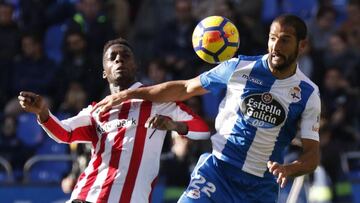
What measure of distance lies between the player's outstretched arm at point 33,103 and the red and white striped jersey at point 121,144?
133mm

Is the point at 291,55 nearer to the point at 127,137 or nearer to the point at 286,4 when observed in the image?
the point at 127,137

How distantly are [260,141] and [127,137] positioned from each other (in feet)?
3.56

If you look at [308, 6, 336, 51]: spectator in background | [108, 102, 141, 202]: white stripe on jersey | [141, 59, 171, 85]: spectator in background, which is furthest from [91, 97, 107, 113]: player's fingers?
[308, 6, 336, 51]: spectator in background

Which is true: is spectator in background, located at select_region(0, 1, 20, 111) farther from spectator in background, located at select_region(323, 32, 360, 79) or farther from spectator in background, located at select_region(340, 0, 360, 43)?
spectator in background, located at select_region(340, 0, 360, 43)

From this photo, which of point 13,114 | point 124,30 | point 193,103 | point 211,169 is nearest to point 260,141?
point 211,169

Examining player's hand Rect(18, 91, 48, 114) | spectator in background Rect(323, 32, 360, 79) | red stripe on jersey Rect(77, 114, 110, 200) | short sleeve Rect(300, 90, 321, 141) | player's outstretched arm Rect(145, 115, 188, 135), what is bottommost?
spectator in background Rect(323, 32, 360, 79)

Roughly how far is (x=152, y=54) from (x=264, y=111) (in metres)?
7.55

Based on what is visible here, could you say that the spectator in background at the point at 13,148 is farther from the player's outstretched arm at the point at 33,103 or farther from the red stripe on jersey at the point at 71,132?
the player's outstretched arm at the point at 33,103

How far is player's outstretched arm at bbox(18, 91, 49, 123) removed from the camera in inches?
320

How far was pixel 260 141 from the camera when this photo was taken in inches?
337

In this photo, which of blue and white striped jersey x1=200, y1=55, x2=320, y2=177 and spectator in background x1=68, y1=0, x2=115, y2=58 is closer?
blue and white striped jersey x1=200, y1=55, x2=320, y2=177

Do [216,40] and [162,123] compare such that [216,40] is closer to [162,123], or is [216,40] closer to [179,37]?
[162,123]

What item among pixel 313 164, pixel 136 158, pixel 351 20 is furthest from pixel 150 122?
pixel 351 20

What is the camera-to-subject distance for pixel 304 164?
812 cm
